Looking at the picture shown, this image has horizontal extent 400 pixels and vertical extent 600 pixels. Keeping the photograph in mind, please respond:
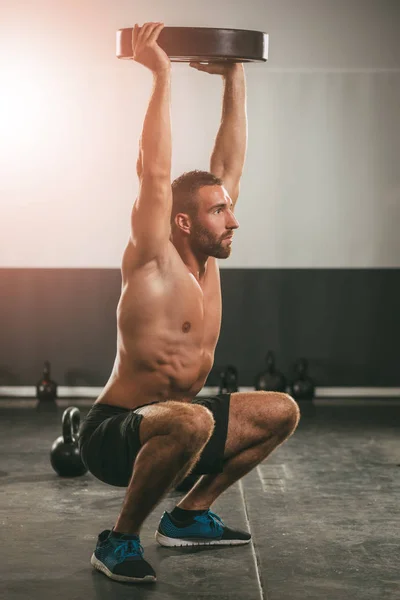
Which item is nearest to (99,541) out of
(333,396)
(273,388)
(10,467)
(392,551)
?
(392,551)

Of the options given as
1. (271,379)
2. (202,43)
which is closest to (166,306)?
(202,43)

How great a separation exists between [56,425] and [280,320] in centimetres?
→ 195

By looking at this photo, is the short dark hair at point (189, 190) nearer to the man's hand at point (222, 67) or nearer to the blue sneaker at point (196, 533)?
the man's hand at point (222, 67)

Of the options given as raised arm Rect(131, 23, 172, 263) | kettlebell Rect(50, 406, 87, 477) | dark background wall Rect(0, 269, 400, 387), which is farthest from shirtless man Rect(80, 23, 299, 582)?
dark background wall Rect(0, 269, 400, 387)

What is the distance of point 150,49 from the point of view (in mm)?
3121

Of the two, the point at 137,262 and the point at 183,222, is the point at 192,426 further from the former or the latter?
the point at 183,222

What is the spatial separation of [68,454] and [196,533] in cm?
125

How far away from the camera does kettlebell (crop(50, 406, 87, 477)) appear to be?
4520 mm

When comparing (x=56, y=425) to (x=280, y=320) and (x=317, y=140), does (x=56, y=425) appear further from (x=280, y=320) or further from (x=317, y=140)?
(x=317, y=140)

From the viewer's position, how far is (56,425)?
19.7 feet

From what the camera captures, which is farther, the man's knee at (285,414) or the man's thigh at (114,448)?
the man's knee at (285,414)

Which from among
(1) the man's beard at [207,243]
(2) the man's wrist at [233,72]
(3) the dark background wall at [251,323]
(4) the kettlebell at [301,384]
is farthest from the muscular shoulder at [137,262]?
(3) the dark background wall at [251,323]

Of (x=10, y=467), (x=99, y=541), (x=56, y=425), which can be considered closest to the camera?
(x=99, y=541)

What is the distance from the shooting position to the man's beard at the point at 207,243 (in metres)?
3.29
